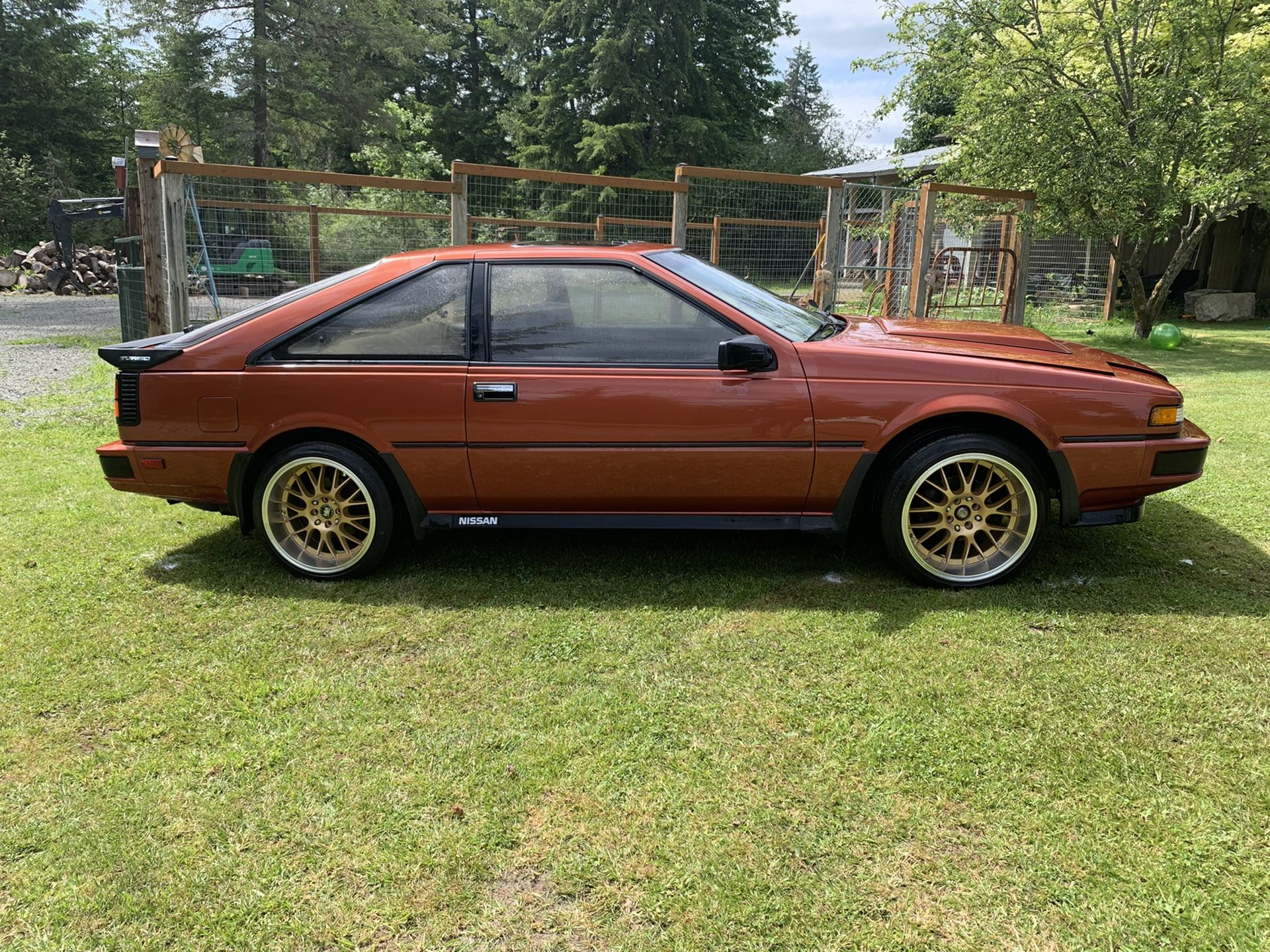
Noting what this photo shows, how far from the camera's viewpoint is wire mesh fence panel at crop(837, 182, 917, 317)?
1177cm

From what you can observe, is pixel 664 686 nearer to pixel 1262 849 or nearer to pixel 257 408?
pixel 1262 849

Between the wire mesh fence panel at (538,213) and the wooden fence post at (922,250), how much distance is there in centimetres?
310

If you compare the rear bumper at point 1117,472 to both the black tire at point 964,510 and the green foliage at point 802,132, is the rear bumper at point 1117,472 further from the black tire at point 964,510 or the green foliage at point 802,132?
the green foliage at point 802,132

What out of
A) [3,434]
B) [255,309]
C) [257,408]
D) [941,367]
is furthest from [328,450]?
[3,434]

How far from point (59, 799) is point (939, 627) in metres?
3.00

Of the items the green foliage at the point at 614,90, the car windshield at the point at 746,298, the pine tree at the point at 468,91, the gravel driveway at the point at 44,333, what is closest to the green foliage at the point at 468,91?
the pine tree at the point at 468,91

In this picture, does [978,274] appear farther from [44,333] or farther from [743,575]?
[44,333]

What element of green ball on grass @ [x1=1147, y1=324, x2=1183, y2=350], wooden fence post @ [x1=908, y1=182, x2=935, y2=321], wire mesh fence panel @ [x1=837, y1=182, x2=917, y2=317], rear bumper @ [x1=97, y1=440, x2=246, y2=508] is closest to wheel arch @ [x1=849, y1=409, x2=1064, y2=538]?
rear bumper @ [x1=97, y1=440, x2=246, y2=508]

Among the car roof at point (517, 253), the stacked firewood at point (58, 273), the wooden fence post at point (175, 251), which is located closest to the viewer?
the car roof at point (517, 253)

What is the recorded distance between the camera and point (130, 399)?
399 cm

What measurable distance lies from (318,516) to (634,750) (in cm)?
208

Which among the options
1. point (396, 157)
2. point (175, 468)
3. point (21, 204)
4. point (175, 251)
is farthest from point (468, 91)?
point (175, 468)

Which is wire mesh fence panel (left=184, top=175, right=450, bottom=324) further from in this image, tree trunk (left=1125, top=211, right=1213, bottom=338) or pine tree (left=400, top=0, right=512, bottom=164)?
pine tree (left=400, top=0, right=512, bottom=164)

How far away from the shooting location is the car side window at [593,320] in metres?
3.90
